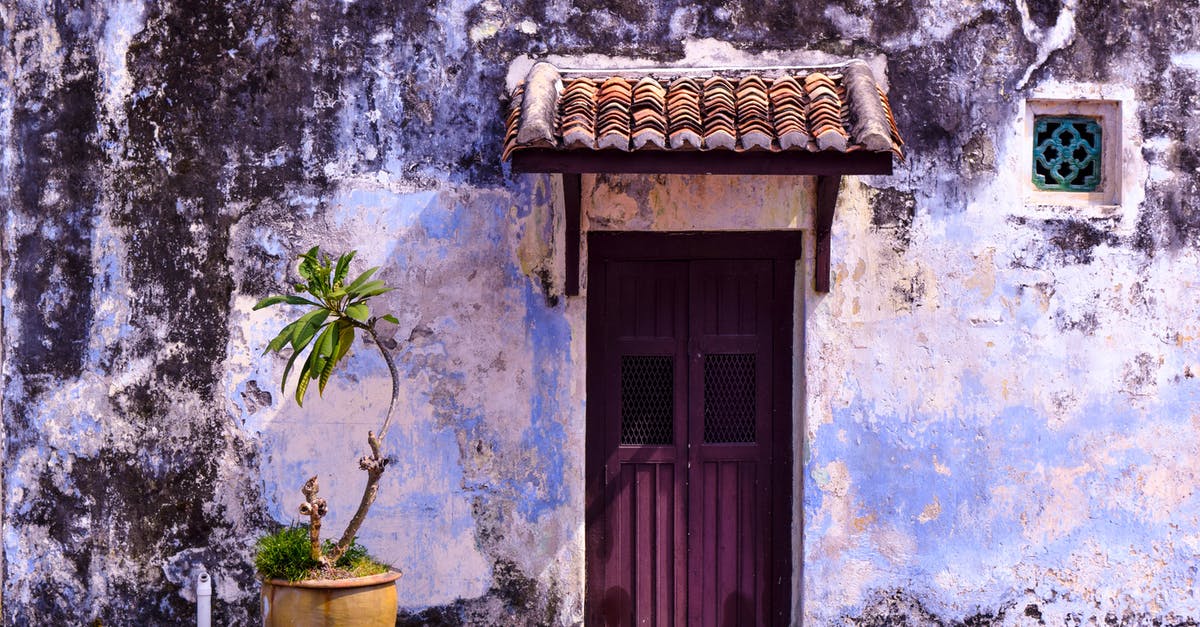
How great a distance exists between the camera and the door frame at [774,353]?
19.3 feet

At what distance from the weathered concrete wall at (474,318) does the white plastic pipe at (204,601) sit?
150mm

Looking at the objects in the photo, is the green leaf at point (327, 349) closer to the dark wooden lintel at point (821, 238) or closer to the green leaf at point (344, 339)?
the green leaf at point (344, 339)

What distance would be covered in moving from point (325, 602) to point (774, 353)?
2.41m

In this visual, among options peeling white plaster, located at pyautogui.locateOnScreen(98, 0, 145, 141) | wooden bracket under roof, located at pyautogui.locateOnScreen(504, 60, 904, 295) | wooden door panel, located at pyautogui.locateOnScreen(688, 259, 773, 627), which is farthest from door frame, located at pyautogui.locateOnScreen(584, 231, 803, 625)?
peeling white plaster, located at pyautogui.locateOnScreen(98, 0, 145, 141)

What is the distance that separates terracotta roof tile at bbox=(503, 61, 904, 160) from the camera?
493 cm

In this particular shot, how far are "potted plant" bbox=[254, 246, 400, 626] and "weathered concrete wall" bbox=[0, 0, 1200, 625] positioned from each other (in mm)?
778

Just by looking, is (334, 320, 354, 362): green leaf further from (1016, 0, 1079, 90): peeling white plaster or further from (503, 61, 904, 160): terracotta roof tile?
(1016, 0, 1079, 90): peeling white plaster

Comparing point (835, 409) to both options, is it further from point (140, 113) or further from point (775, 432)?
point (140, 113)

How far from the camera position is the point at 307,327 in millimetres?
4875

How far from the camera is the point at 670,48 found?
5.84 meters

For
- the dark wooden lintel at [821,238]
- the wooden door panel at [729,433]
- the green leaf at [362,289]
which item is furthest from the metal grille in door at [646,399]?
the green leaf at [362,289]

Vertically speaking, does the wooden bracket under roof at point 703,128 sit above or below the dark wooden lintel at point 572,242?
above

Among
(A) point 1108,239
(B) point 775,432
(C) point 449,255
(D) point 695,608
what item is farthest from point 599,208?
(A) point 1108,239

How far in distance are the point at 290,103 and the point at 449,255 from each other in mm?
1035
